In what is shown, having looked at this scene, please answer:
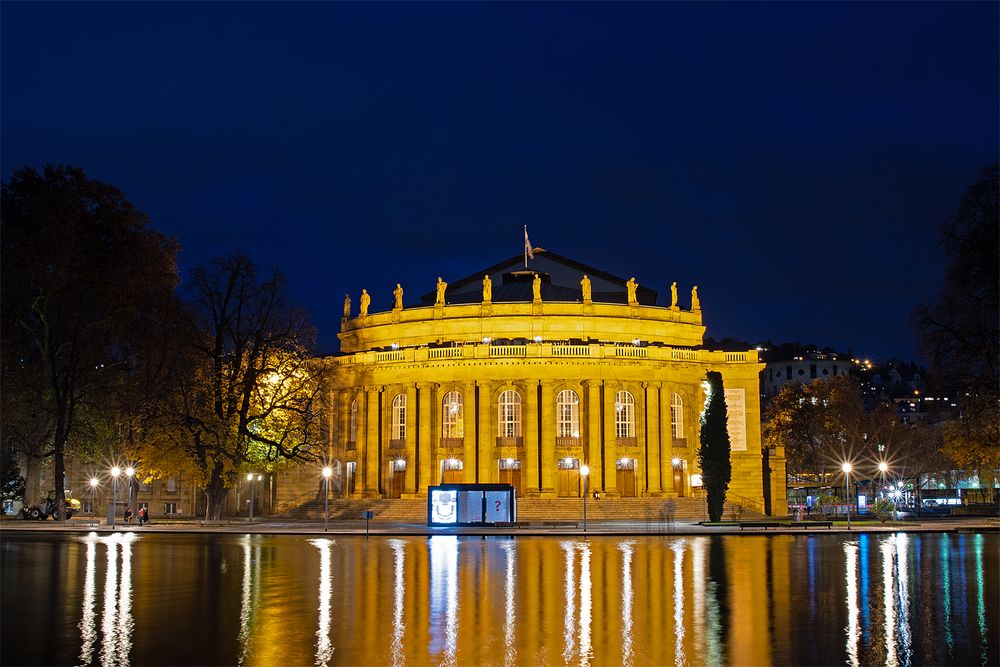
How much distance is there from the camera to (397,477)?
83625mm

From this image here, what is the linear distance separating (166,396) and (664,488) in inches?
1424

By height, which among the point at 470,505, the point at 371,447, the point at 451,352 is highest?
the point at 451,352

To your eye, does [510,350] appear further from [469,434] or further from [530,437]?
[469,434]

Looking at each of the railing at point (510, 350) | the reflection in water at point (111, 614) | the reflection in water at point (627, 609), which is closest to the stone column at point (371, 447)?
the railing at point (510, 350)

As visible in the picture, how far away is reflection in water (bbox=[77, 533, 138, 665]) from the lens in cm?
1702

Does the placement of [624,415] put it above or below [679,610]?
above

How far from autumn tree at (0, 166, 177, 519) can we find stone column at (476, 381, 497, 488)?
24.0m

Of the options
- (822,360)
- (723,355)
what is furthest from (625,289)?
(822,360)

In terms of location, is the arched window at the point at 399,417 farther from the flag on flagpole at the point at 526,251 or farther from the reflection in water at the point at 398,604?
the reflection in water at the point at 398,604

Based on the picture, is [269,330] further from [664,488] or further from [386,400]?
[664,488]

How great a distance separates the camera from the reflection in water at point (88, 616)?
1705 cm

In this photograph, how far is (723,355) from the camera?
84625 mm

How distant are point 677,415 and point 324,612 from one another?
64.3 m

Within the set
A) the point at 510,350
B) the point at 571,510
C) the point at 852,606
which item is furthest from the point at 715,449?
the point at 852,606
